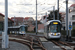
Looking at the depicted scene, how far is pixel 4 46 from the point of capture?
1313 centimetres

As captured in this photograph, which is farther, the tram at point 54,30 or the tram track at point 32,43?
the tram at point 54,30

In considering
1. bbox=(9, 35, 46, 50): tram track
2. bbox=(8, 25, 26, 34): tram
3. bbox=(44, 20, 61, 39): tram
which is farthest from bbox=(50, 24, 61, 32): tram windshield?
bbox=(8, 25, 26, 34): tram

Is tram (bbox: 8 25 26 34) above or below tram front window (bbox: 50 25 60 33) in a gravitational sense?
below

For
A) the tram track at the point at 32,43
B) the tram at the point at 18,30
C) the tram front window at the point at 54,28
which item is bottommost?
the tram track at the point at 32,43

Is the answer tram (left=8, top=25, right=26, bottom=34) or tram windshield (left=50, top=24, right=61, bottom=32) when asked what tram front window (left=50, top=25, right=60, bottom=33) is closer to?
tram windshield (left=50, top=24, right=61, bottom=32)

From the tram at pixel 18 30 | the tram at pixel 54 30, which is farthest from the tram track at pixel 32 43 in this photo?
the tram at pixel 18 30

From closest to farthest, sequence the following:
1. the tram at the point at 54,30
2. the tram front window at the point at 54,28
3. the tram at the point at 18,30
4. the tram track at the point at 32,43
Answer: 1. the tram track at the point at 32,43
2. the tram at the point at 54,30
3. the tram front window at the point at 54,28
4. the tram at the point at 18,30

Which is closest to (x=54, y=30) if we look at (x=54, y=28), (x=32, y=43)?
(x=54, y=28)

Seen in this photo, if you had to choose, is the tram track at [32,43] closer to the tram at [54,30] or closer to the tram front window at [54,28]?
the tram at [54,30]

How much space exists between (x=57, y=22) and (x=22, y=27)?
20.8 m

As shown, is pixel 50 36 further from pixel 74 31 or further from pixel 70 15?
pixel 70 15

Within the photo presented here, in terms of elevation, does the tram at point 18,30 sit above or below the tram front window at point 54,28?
below

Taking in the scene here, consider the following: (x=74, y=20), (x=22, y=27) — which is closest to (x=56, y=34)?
(x=22, y=27)

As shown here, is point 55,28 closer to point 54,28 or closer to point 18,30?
point 54,28
